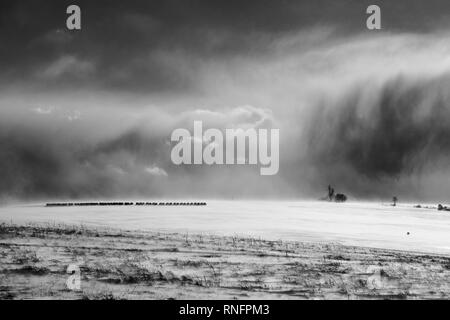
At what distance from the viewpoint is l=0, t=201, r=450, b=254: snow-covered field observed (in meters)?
15.2

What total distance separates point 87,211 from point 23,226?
504 cm

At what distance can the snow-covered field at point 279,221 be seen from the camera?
50.0 ft

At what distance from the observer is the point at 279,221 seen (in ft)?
59.4
